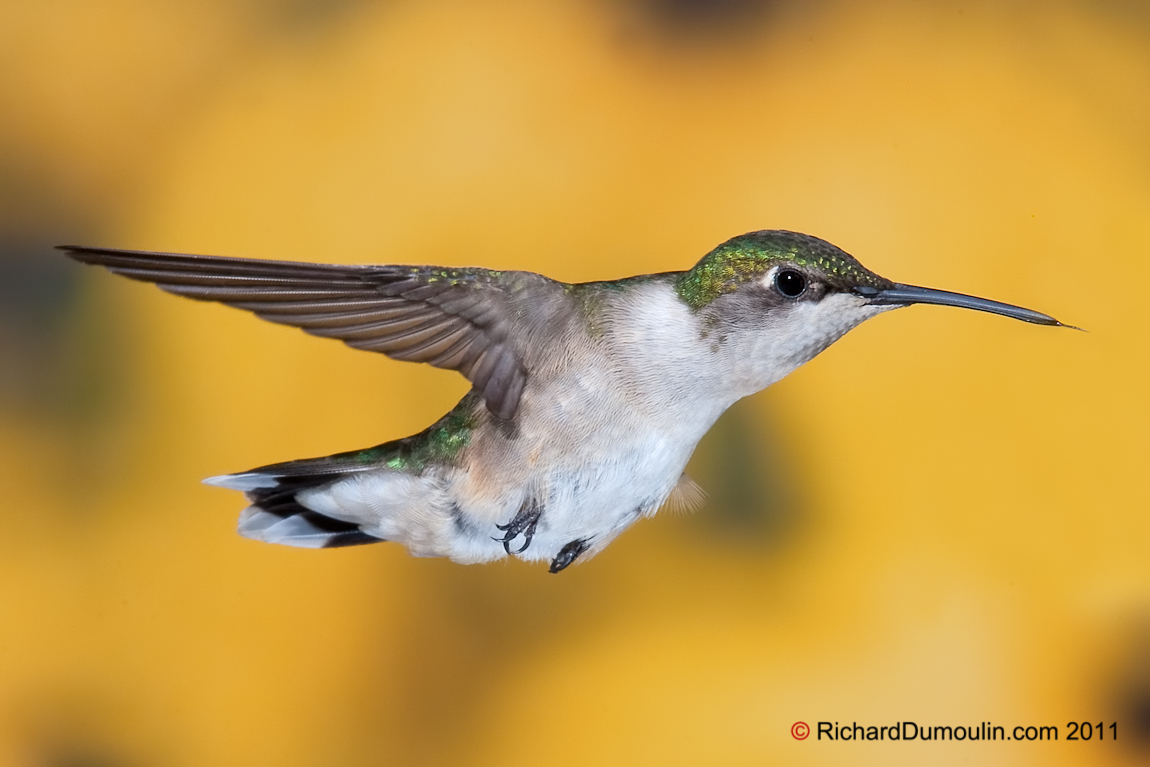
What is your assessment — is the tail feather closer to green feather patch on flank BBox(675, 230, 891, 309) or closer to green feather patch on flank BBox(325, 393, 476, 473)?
green feather patch on flank BBox(325, 393, 476, 473)

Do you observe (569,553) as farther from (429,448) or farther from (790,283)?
(790,283)

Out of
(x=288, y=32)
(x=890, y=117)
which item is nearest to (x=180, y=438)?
(x=288, y=32)

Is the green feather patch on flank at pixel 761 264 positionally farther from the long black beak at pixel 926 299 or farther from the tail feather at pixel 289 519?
the tail feather at pixel 289 519

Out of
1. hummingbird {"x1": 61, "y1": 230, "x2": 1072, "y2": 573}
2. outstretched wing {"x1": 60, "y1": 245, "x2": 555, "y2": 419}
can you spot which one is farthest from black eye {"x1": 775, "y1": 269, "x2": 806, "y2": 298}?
outstretched wing {"x1": 60, "y1": 245, "x2": 555, "y2": 419}

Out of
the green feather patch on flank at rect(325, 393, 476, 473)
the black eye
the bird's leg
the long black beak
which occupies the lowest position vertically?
the bird's leg

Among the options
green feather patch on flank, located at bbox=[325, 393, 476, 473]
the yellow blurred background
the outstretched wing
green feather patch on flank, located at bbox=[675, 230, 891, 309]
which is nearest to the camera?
the outstretched wing

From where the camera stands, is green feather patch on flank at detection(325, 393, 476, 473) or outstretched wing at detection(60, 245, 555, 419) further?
green feather patch on flank at detection(325, 393, 476, 473)

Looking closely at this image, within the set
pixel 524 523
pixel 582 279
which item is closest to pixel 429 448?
pixel 524 523

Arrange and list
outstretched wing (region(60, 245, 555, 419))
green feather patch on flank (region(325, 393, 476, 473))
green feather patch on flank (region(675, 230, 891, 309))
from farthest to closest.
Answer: green feather patch on flank (region(325, 393, 476, 473))
green feather patch on flank (region(675, 230, 891, 309))
outstretched wing (region(60, 245, 555, 419))
